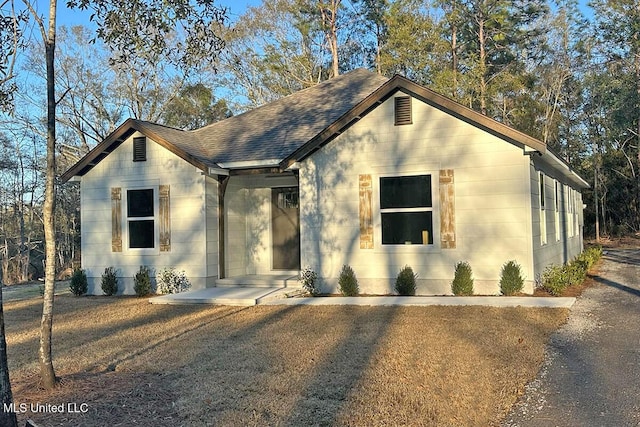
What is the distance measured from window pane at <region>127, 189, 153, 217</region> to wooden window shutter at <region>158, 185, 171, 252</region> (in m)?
0.42

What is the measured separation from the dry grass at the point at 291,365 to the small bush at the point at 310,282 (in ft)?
6.44

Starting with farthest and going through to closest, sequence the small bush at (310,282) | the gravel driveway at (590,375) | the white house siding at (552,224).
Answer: the small bush at (310,282) → the white house siding at (552,224) → the gravel driveway at (590,375)

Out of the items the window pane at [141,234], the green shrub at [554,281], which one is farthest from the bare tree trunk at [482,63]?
the window pane at [141,234]

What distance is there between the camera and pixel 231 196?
1396 cm

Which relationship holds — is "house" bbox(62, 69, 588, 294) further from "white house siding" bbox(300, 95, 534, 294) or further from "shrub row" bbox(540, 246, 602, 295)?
"shrub row" bbox(540, 246, 602, 295)

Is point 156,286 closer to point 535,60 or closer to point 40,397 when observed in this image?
point 40,397

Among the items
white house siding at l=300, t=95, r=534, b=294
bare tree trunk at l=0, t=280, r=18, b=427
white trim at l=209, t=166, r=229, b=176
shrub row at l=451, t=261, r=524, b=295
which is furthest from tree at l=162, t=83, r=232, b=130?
bare tree trunk at l=0, t=280, r=18, b=427

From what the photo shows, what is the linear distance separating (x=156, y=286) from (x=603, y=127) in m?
33.0

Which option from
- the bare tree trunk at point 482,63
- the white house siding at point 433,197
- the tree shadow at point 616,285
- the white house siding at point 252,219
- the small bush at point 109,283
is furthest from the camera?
the bare tree trunk at point 482,63

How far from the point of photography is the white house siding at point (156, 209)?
12.9 metres

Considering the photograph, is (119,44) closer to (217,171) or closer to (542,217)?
(217,171)

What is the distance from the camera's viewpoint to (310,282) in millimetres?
11984

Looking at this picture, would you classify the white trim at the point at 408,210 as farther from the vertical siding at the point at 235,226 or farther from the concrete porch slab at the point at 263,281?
the vertical siding at the point at 235,226

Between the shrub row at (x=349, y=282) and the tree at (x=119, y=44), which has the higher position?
the tree at (x=119, y=44)
